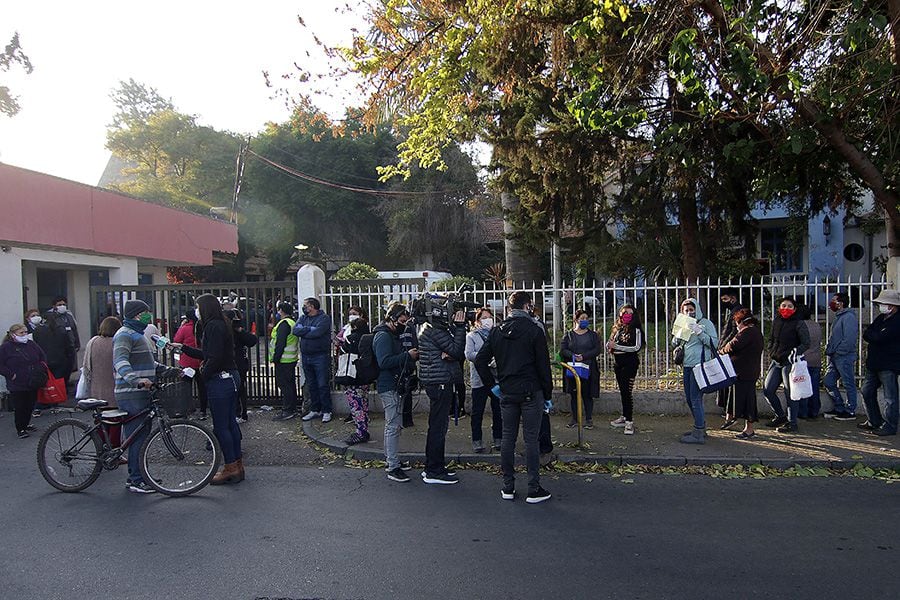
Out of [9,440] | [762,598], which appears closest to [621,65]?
[762,598]

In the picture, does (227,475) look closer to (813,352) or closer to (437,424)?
(437,424)

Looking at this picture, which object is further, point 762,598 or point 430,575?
point 430,575

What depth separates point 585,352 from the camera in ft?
26.0

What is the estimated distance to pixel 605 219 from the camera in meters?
12.2

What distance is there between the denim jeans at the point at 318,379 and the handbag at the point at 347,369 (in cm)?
180

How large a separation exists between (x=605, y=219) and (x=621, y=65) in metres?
3.88

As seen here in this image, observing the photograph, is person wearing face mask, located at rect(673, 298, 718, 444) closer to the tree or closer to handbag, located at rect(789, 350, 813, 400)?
handbag, located at rect(789, 350, 813, 400)

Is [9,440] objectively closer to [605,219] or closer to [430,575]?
[430,575]

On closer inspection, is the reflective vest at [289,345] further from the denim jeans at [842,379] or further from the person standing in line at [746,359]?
the denim jeans at [842,379]

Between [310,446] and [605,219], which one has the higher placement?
[605,219]

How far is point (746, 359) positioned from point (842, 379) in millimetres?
1946

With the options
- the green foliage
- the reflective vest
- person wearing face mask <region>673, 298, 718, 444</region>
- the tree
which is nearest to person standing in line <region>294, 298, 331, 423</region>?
the reflective vest

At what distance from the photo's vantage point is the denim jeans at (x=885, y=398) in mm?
7230

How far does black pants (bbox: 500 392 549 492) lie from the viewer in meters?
5.46
